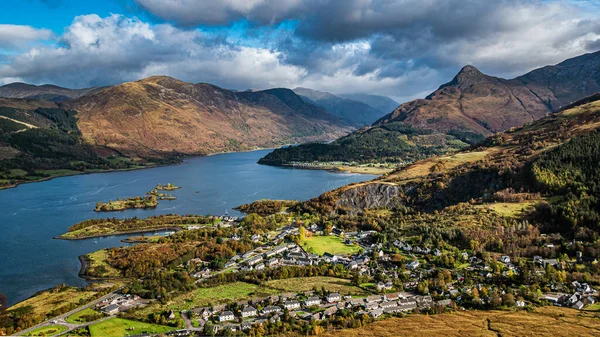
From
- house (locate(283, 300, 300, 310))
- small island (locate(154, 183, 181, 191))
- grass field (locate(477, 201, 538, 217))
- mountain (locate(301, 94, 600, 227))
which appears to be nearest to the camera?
house (locate(283, 300, 300, 310))

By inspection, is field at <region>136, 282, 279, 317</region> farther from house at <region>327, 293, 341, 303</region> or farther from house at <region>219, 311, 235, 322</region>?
house at <region>327, 293, 341, 303</region>

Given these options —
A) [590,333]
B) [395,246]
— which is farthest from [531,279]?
[395,246]

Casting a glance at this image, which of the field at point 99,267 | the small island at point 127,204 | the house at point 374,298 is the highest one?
the small island at point 127,204

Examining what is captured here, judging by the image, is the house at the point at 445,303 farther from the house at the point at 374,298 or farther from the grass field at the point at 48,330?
the grass field at the point at 48,330

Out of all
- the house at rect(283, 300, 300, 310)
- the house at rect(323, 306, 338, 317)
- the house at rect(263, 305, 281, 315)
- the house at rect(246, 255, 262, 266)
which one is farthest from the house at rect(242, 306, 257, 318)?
the house at rect(246, 255, 262, 266)

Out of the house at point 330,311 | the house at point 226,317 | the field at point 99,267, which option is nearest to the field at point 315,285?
the house at point 330,311

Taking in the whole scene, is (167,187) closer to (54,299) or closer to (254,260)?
(254,260)
